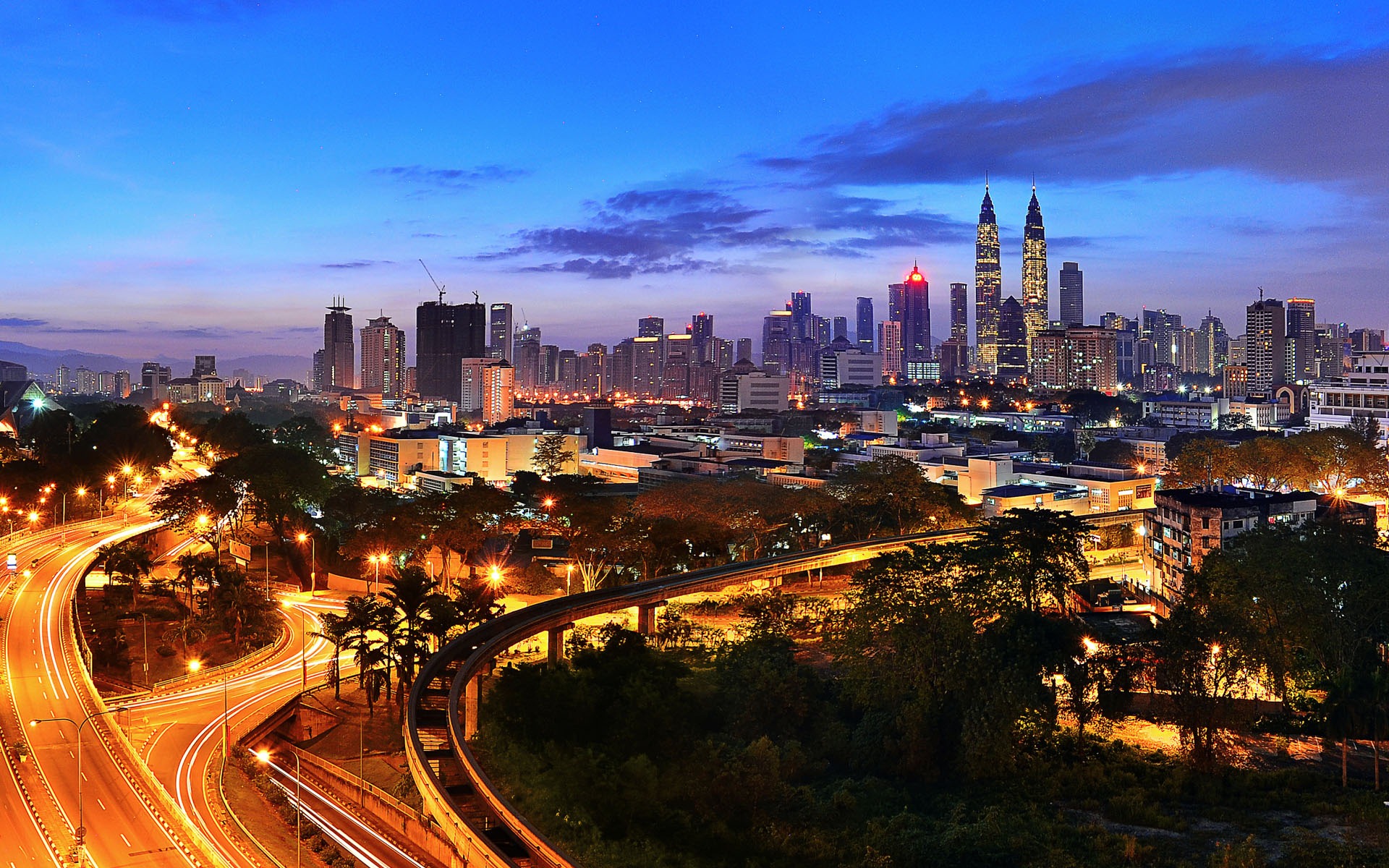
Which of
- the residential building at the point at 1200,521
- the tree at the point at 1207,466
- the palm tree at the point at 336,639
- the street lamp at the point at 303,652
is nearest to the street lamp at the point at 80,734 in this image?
the street lamp at the point at 303,652

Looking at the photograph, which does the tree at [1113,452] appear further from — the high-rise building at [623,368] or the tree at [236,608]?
the high-rise building at [623,368]

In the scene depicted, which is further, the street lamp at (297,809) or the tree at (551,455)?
the tree at (551,455)

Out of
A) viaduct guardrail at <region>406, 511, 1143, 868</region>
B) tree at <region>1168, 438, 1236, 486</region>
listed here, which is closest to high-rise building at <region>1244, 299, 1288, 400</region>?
tree at <region>1168, 438, 1236, 486</region>

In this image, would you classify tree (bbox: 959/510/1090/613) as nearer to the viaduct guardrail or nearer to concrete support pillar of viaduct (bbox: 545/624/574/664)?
the viaduct guardrail

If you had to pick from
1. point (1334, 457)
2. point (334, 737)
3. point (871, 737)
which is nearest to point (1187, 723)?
point (871, 737)

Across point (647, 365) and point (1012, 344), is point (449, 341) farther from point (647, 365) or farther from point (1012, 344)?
point (1012, 344)

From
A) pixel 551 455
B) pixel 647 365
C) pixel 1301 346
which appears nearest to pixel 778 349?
pixel 647 365
